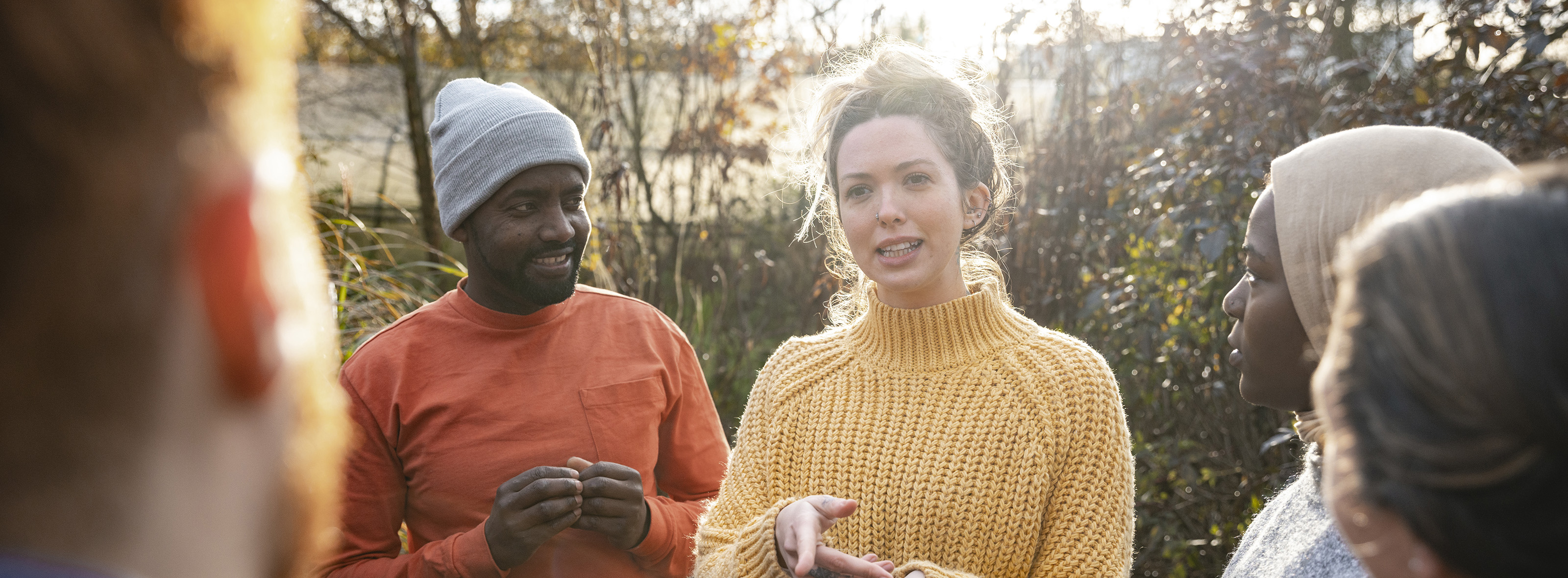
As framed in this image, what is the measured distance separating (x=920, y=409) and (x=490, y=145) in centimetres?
121

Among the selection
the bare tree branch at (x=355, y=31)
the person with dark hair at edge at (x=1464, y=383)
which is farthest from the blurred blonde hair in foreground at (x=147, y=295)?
the bare tree branch at (x=355, y=31)

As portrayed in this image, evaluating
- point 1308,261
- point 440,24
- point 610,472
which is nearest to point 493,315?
point 610,472

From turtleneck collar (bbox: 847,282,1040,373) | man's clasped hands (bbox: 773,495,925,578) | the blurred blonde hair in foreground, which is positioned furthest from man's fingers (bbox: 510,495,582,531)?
the blurred blonde hair in foreground

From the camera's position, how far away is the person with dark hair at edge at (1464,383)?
69 cm

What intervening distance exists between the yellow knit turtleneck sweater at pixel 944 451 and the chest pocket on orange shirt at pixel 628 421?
0.26 m

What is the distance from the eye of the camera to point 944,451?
198 centimetres

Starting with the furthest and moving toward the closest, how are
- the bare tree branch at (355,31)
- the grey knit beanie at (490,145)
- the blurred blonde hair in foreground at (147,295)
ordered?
the bare tree branch at (355,31) → the grey knit beanie at (490,145) → the blurred blonde hair in foreground at (147,295)

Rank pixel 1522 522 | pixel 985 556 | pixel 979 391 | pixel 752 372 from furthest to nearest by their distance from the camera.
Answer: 1. pixel 752 372
2. pixel 979 391
3. pixel 985 556
4. pixel 1522 522

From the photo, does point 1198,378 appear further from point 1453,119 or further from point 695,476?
point 695,476

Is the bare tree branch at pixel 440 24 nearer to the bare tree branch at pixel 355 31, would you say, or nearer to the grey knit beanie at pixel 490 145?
the bare tree branch at pixel 355 31

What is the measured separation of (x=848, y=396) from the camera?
2.15 m

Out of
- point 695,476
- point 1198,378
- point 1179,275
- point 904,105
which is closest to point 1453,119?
point 1179,275

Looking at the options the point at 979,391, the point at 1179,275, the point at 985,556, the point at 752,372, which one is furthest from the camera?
the point at 752,372

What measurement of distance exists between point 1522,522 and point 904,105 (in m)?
1.59
